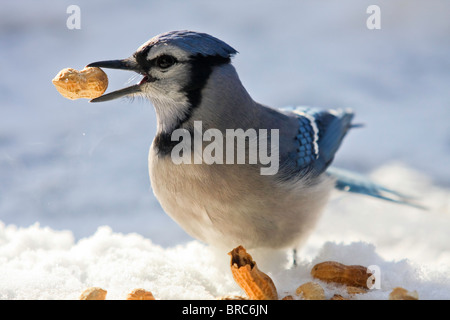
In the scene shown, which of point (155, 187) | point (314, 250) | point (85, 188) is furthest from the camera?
point (85, 188)

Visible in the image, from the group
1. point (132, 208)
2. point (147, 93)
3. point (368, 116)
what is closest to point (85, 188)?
point (132, 208)

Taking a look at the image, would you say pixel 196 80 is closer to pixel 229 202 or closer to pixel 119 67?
pixel 119 67

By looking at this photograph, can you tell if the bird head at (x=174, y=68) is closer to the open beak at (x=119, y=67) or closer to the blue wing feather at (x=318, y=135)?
the open beak at (x=119, y=67)

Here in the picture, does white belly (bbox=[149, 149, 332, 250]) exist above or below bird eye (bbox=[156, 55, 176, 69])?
below

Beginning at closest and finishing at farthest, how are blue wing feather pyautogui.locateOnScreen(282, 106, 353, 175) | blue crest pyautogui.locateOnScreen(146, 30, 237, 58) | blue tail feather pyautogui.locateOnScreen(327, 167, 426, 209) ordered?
blue crest pyautogui.locateOnScreen(146, 30, 237, 58) < blue wing feather pyautogui.locateOnScreen(282, 106, 353, 175) < blue tail feather pyautogui.locateOnScreen(327, 167, 426, 209)

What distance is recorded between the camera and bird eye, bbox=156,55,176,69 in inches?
50.2

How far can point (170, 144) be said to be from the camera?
1.37 metres

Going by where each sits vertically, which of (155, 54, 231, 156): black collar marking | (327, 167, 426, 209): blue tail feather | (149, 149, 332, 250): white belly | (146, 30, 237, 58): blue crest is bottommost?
(149, 149, 332, 250): white belly

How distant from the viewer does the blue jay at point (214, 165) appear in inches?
50.9

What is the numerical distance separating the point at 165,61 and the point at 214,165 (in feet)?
0.88

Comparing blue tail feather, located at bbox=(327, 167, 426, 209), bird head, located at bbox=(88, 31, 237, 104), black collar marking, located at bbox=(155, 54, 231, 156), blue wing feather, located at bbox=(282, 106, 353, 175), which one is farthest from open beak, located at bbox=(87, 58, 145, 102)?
blue tail feather, located at bbox=(327, 167, 426, 209)

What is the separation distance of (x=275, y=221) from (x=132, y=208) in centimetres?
102

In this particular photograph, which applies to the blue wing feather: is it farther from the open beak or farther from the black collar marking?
the open beak
